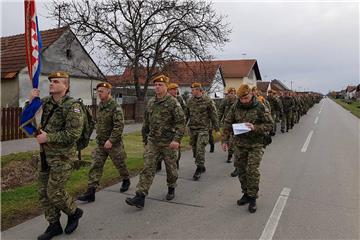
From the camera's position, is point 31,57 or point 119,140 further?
point 119,140

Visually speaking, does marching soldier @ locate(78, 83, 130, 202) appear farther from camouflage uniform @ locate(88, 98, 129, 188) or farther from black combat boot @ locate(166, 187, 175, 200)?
black combat boot @ locate(166, 187, 175, 200)

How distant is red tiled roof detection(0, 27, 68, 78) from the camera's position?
67.3 feet

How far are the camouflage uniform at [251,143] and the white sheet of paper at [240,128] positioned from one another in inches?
5.7

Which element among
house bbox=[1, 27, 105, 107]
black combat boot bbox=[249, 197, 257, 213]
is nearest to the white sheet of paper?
black combat boot bbox=[249, 197, 257, 213]

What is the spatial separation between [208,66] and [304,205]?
62.1ft

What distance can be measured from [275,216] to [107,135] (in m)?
3.03

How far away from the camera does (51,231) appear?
4.41m

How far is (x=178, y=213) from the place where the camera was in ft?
17.8

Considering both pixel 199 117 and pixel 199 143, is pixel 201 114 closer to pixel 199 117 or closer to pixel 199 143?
pixel 199 117

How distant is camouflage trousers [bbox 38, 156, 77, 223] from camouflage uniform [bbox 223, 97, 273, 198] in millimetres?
2655

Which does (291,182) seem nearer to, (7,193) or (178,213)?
(178,213)

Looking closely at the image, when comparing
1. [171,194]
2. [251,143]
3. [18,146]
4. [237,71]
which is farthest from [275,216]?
[237,71]

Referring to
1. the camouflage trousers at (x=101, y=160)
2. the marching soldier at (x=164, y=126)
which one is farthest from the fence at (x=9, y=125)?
the marching soldier at (x=164, y=126)

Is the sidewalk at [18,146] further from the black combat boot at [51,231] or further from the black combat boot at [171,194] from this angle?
the black combat boot at [51,231]
